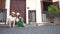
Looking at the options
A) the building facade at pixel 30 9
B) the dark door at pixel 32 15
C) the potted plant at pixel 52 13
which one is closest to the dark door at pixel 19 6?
the building facade at pixel 30 9

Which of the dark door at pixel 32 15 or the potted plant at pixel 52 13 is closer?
the potted plant at pixel 52 13

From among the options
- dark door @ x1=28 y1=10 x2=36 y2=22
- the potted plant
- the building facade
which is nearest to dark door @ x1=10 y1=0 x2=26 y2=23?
the building facade

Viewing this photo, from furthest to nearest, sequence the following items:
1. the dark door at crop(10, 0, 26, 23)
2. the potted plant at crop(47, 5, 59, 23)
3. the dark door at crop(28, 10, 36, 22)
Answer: the dark door at crop(10, 0, 26, 23), the dark door at crop(28, 10, 36, 22), the potted plant at crop(47, 5, 59, 23)

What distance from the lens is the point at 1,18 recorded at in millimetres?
9062

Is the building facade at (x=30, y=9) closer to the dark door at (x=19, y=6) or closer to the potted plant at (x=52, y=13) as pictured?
the dark door at (x=19, y=6)

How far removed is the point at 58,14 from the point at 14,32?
24.0 ft

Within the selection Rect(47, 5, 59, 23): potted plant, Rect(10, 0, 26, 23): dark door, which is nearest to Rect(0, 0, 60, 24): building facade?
Rect(10, 0, 26, 23): dark door

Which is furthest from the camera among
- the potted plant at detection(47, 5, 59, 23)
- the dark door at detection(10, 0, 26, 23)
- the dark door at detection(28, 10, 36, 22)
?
the dark door at detection(10, 0, 26, 23)

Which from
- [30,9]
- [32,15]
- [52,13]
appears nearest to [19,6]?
[30,9]

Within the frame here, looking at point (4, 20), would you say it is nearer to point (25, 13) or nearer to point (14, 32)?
point (25, 13)

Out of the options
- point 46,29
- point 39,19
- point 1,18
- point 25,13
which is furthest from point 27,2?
point 46,29

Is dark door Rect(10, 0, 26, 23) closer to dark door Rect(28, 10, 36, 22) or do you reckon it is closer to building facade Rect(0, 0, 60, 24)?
building facade Rect(0, 0, 60, 24)

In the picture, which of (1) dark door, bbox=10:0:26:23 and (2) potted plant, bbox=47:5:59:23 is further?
(1) dark door, bbox=10:0:26:23

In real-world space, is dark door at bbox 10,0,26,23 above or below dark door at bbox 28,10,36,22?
above
